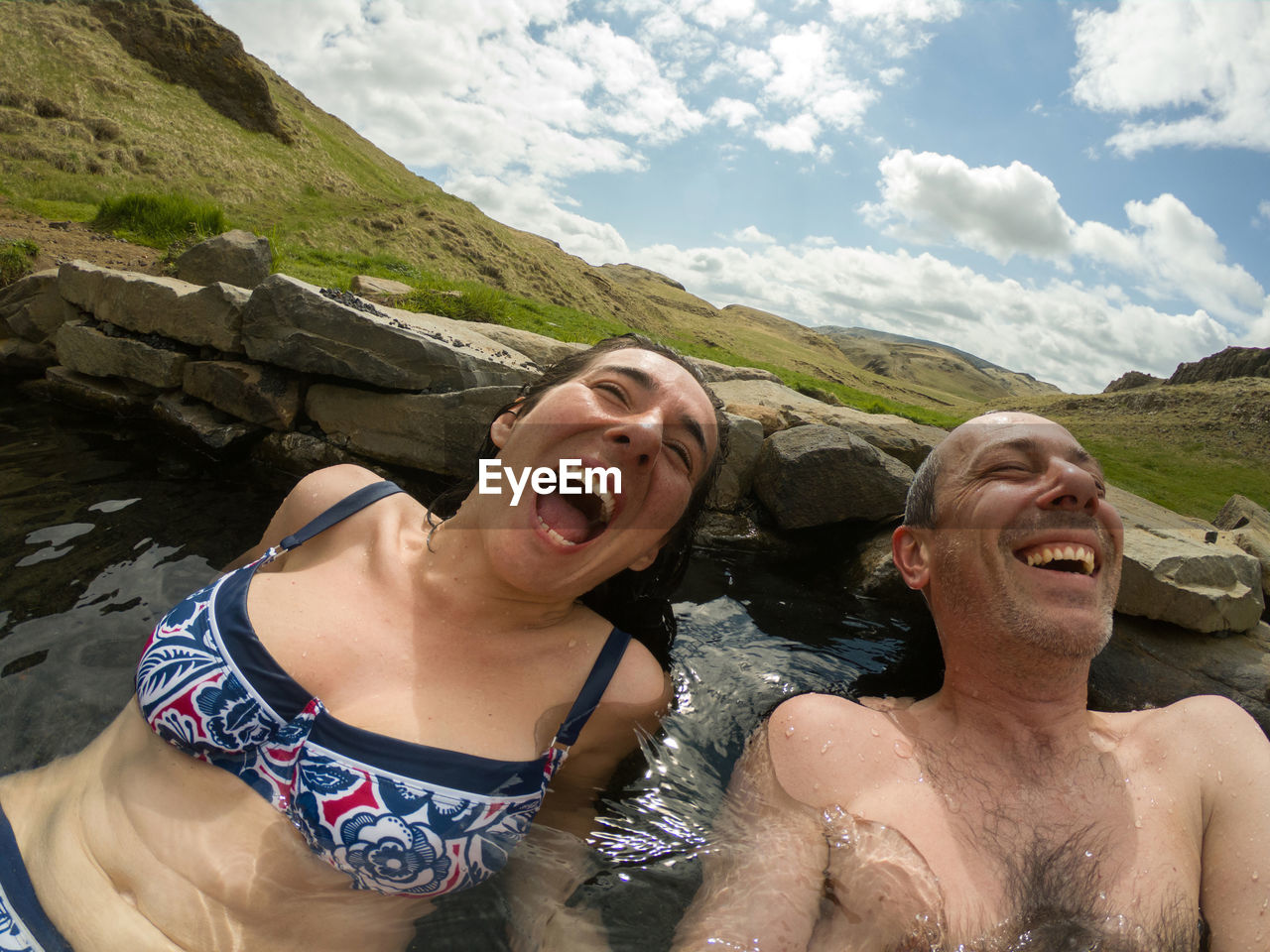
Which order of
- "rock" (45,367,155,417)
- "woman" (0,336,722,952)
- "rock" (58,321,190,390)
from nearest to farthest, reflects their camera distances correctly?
"woman" (0,336,722,952), "rock" (58,321,190,390), "rock" (45,367,155,417)

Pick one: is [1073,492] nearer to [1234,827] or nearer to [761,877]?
[1234,827]

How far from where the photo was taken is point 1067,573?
2.15 meters

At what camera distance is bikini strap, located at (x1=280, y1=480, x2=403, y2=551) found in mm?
2265

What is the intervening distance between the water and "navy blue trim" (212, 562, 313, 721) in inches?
26.7

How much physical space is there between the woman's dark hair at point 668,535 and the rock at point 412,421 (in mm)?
2015

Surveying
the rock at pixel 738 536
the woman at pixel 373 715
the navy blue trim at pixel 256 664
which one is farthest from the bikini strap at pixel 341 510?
the rock at pixel 738 536

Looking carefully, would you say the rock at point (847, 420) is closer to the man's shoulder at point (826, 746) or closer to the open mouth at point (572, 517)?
the open mouth at point (572, 517)

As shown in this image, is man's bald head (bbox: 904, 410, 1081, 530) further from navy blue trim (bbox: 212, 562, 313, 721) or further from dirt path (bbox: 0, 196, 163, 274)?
dirt path (bbox: 0, 196, 163, 274)

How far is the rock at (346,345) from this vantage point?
193 inches

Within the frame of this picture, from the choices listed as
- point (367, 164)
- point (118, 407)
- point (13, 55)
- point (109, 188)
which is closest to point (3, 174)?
point (109, 188)

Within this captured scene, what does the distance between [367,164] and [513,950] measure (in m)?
44.3

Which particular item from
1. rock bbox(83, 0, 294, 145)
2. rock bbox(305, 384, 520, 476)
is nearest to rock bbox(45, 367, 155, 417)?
rock bbox(305, 384, 520, 476)

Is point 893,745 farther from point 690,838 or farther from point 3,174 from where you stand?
point 3,174

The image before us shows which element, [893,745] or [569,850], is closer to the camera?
[569,850]
